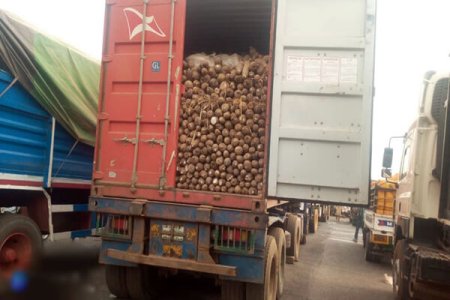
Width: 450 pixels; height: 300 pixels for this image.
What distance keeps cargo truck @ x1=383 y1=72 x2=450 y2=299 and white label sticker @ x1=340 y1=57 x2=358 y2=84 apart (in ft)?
4.49

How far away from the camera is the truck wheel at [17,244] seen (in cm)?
516

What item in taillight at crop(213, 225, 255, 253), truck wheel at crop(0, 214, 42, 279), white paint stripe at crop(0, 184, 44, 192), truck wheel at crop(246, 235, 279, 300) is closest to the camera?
taillight at crop(213, 225, 255, 253)

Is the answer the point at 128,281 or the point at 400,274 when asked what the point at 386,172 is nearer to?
the point at 400,274

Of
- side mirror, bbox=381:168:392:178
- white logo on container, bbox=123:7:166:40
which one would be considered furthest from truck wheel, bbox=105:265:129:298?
side mirror, bbox=381:168:392:178

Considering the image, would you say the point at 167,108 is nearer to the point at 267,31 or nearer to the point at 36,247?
the point at 267,31

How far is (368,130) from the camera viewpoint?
15.0 ft

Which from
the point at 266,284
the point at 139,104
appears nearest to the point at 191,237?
the point at 266,284

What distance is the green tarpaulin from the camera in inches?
215

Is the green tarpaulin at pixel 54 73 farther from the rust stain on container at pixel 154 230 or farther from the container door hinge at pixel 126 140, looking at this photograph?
the rust stain on container at pixel 154 230

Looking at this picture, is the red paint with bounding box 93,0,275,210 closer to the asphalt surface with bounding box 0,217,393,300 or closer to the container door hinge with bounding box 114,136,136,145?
the container door hinge with bounding box 114,136,136,145

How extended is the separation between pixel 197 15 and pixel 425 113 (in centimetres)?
338

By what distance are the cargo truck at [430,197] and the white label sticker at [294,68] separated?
75.5 inches

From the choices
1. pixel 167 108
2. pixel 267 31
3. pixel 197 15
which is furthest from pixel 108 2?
pixel 267 31

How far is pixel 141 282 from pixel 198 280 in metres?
1.61
